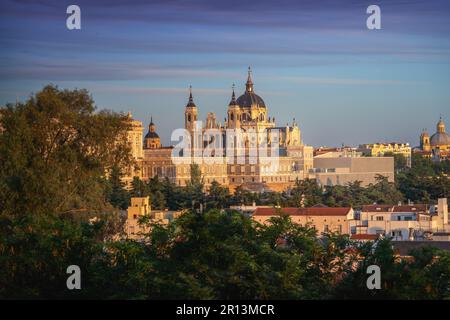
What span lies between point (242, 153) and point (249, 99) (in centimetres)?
716

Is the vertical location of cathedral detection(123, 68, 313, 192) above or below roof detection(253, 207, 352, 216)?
above

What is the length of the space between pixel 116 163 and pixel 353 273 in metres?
7.15

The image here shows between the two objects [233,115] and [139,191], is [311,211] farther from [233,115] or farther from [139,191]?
[233,115]

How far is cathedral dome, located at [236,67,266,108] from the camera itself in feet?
291

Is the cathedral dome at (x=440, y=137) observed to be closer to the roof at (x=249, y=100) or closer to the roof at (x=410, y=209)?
the roof at (x=249, y=100)

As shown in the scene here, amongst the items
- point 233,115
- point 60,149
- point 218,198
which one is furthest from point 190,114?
point 60,149

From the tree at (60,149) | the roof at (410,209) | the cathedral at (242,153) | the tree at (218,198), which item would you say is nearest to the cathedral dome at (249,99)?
the cathedral at (242,153)

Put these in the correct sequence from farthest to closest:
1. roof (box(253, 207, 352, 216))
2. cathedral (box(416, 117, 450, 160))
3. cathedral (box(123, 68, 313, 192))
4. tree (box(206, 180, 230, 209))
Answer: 1. cathedral (box(416, 117, 450, 160))
2. cathedral (box(123, 68, 313, 192))
3. tree (box(206, 180, 230, 209))
4. roof (box(253, 207, 352, 216))

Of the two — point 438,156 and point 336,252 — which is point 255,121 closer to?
point 438,156

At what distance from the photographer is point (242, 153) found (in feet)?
271

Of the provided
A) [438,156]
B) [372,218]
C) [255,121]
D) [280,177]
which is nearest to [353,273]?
[372,218]

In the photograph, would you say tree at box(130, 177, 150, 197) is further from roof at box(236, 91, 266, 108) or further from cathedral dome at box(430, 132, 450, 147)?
cathedral dome at box(430, 132, 450, 147)

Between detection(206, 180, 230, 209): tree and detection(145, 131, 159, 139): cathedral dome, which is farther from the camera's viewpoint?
detection(145, 131, 159, 139): cathedral dome

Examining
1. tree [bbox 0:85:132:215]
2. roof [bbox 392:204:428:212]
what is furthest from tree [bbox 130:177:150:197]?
tree [bbox 0:85:132:215]
